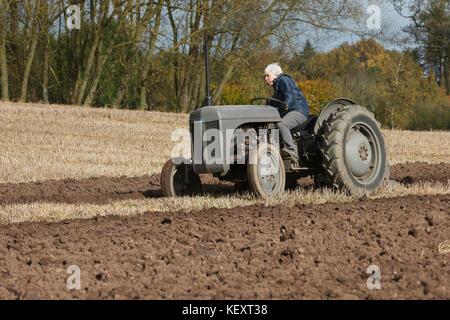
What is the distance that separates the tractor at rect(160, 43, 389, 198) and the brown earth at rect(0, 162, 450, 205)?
3.51ft

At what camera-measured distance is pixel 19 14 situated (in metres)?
19.3

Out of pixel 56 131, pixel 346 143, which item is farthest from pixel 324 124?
pixel 56 131

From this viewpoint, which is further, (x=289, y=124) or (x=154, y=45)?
(x=154, y=45)

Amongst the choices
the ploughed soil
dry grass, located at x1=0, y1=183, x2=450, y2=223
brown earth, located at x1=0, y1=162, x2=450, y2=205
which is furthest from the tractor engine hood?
brown earth, located at x1=0, y1=162, x2=450, y2=205

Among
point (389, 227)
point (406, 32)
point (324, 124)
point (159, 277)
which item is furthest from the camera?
point (406, 32)

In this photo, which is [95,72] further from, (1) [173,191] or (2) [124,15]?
(1) [173,191]

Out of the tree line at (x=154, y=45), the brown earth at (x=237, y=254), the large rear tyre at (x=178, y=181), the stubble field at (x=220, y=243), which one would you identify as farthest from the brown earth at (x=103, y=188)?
the tree line at (x=154, y=45)

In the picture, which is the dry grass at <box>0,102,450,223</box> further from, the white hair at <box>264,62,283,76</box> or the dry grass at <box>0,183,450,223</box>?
the white hair at <box>264,62,283,76</box>

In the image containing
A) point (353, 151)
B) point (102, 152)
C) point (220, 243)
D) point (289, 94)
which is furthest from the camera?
point (102, 152)

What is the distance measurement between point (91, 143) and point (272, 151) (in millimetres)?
8873

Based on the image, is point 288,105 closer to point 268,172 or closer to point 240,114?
point 240,114

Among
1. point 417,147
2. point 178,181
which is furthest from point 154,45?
point 178,181

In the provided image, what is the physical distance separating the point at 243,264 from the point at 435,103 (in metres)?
40.2

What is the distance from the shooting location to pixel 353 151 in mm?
6859
